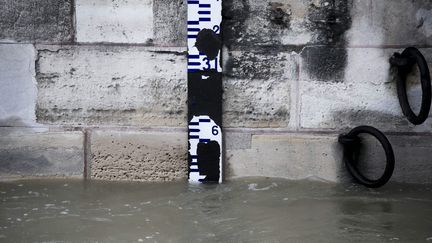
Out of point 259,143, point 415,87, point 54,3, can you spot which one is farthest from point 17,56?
point 415,87

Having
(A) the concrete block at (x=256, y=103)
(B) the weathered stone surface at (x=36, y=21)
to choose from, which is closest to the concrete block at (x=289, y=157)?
(A) the concrete block at (x=256, y=103)

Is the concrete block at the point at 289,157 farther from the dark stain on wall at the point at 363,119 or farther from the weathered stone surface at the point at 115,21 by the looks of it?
the weathered stone surface at the point at 115,21

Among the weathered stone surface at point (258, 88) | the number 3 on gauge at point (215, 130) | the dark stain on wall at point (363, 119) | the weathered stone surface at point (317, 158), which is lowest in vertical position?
the weathered stone surface at point (317, 158)

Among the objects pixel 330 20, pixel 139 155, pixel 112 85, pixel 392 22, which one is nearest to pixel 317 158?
pixel 330 20

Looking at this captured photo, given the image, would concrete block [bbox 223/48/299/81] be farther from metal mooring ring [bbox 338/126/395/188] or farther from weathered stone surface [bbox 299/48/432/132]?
metal mooring ring [bbox 338/126/395/188]

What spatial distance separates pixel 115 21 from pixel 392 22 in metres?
1.84

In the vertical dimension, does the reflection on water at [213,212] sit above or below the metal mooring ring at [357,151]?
below

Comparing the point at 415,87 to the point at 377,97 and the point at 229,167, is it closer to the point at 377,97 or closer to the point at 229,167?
the point at 377,97

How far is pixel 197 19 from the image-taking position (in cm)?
390

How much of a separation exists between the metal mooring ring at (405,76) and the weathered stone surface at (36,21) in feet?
7.15

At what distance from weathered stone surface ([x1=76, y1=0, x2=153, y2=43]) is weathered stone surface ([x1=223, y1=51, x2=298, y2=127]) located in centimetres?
62

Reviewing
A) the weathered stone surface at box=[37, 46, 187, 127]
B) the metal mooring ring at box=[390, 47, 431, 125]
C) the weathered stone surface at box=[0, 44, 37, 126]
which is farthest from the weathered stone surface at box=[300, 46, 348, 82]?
the weathered stone surface at box=[0, 44, 37, 126]

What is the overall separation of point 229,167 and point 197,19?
40.0 inches

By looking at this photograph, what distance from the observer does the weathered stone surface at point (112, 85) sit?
3.94 m
